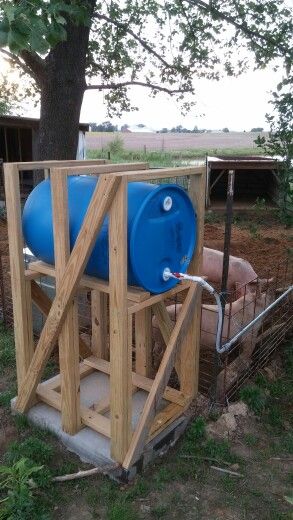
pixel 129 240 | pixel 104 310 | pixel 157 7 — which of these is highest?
pixel 157 7

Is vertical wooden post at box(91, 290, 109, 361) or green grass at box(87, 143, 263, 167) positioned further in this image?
green grass at box(87, 143, 263, 167)

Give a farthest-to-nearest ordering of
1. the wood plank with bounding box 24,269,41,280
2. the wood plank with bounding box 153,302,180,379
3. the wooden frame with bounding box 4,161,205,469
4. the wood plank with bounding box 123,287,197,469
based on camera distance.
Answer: the wood plank with bounding box 153,302,180,379
the wood plank with bounding box 24,269,41,280
the wood plank with bounding box 123,287,197,469
the wooden frame with bounding box 4,161,205,469

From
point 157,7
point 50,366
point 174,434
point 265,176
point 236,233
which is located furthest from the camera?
point 265,176

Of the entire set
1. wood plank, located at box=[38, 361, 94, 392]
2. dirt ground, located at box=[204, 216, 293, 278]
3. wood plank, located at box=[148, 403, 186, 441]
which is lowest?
dirt ground, located at box=[204, 216, 293, 278]

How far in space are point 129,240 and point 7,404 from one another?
2043 millimetres

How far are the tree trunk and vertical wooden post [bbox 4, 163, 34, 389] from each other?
3699 millimetres

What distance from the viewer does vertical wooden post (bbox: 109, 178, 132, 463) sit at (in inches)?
89.6

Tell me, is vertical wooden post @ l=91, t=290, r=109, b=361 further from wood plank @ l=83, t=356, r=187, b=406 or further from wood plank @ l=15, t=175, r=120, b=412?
wood plank @ l=15, t=175, r=120, b=412

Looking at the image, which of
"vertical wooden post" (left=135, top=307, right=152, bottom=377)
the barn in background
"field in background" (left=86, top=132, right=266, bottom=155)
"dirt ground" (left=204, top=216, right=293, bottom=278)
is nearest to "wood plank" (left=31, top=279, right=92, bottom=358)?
"vertical wooden post" (left=135, top=307, right=152, bottom=377)

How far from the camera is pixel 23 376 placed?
3244 millimetres

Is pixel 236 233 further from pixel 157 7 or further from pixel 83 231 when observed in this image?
pixel 83 231

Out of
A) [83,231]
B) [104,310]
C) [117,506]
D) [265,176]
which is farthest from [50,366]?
[265,176]

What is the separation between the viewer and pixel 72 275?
2551mm

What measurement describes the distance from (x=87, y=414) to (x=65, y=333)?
68 centimetres
